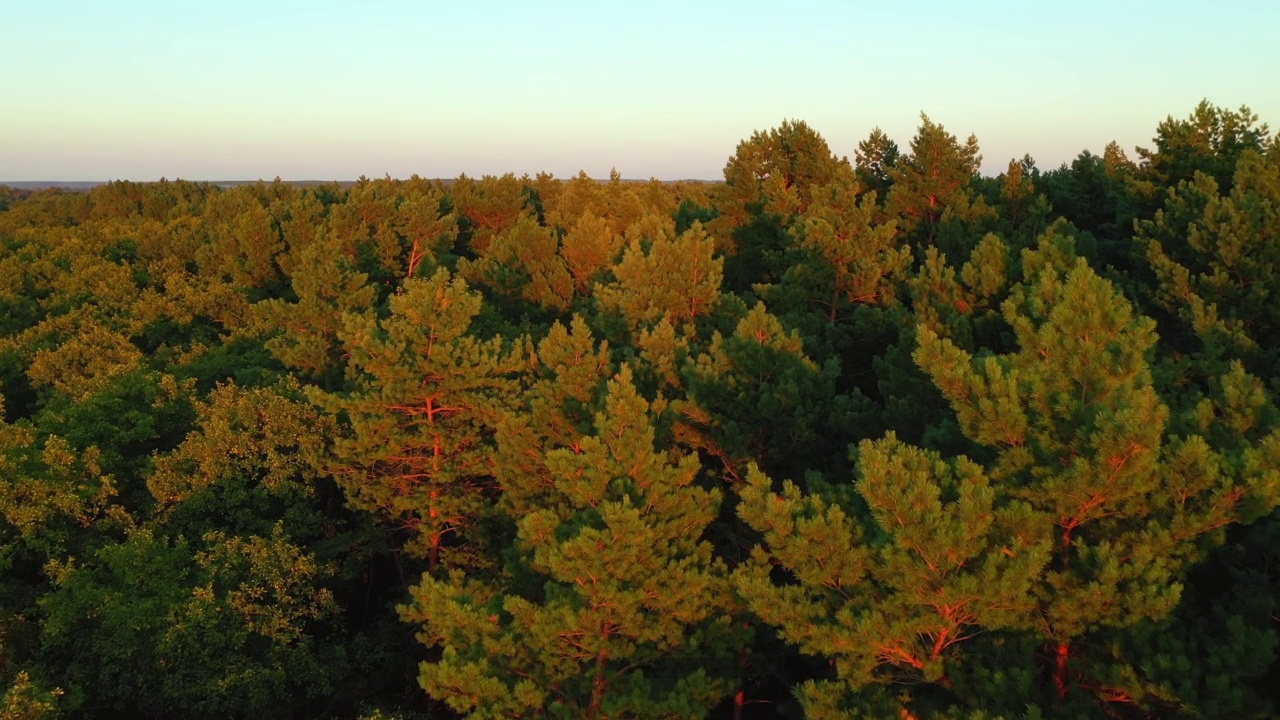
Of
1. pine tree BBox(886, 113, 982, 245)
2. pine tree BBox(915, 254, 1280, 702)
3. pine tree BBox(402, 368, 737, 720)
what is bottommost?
pine tree BBox(402, 368, 737, 720)

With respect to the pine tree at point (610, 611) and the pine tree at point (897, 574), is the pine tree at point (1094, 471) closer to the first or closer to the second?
the pine tree at point (897, 574)

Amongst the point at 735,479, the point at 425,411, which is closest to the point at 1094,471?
the point at 735,479

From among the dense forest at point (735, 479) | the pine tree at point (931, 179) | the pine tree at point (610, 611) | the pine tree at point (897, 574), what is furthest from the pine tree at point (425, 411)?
the pine tree at point (931, 179)

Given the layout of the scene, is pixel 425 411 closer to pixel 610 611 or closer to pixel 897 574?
pixel 610 611

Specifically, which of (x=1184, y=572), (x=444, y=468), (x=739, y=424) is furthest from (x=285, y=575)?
(x=1184, y=572)

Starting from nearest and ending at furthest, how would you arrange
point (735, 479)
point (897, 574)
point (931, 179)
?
point (897, 574) < point (735, 479) < point (931, 179)

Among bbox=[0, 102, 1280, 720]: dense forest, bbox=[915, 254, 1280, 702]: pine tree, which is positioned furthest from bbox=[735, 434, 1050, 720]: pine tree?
bbox=[915, 254, 1280, 702]: pine tree

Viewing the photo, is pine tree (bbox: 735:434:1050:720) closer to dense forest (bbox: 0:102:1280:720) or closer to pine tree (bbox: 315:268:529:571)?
dense forest (bbox: 0:102:1280:720)

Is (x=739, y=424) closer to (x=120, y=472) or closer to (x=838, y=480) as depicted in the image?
(x=838, y=480)
